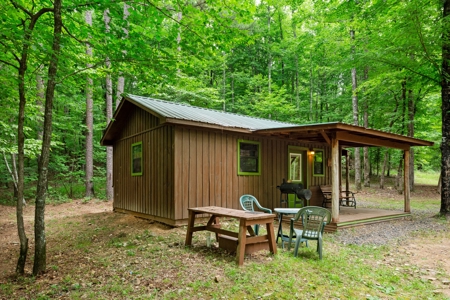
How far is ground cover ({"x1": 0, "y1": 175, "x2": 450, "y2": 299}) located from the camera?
347 cm

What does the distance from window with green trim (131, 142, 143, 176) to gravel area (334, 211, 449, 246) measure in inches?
221

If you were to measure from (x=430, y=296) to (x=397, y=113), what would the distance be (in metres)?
13.5

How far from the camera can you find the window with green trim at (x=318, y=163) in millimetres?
10620

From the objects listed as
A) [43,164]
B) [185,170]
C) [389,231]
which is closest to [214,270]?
[43,164]

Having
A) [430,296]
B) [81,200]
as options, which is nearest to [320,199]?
[430,296]

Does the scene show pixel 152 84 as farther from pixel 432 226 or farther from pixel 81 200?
pixel 81 200

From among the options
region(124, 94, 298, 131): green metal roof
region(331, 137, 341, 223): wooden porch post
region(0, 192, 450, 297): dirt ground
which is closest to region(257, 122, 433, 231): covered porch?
region(331, 137, 341, 223): wooden porch post

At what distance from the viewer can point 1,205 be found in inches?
452

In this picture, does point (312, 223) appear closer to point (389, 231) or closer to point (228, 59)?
point (389, 231)

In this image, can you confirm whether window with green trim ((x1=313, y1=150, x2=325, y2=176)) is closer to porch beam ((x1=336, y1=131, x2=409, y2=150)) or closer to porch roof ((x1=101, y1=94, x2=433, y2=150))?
porch roof ((x1=101, y1=94, x2=433, y2=150))

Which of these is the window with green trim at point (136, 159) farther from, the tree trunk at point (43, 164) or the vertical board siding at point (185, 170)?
the tree trunk at point (43, 164)

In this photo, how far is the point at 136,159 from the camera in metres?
8.69

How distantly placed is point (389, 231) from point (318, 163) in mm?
4055

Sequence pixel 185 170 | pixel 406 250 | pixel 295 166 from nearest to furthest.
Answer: pixel 406 250, pixel 185 170, pixel 295 166
